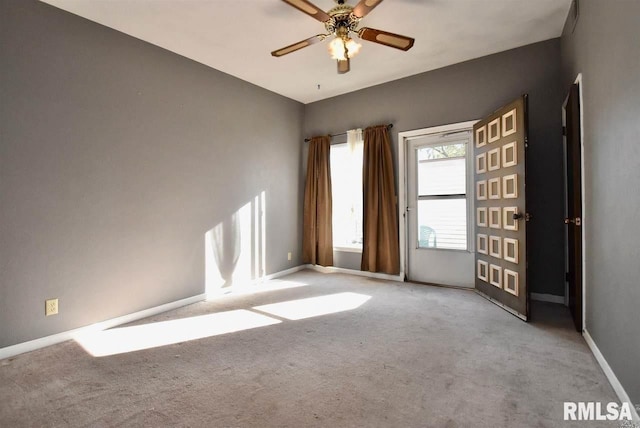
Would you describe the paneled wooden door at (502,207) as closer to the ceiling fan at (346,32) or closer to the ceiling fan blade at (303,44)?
the ceiling fan at (346,32)

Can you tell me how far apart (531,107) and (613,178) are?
6.68 ft

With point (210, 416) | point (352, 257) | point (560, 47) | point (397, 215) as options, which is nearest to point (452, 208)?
point (397, 215)

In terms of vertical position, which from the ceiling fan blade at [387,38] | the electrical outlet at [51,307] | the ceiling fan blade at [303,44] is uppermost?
the ceiling fan blade at [303,44]

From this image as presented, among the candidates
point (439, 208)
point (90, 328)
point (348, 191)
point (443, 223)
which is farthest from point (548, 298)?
point (90, 328)

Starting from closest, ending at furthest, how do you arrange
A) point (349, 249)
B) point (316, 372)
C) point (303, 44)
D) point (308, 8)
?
point (316, 372) < point (308, 8) < point (303, 44) < point (349, 249)

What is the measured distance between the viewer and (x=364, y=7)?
229cm

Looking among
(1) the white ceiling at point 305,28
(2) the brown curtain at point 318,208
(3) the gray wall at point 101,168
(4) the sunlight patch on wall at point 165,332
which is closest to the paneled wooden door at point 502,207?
(1) the white ceiling at point 305,28

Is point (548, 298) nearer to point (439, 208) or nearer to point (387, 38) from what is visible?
point (439, 208)

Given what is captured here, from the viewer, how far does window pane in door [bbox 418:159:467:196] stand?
4.06 metres

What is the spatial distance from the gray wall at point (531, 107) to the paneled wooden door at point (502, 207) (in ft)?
0.49

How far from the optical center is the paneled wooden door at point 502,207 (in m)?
2.90

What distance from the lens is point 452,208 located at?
4.12 meters

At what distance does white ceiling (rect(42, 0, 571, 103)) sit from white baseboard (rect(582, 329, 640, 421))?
287cm

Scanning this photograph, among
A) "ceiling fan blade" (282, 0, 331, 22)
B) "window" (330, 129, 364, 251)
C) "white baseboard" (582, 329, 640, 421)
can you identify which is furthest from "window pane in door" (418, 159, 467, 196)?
"ceiling fan blade" (282, 0, 331, 22)
